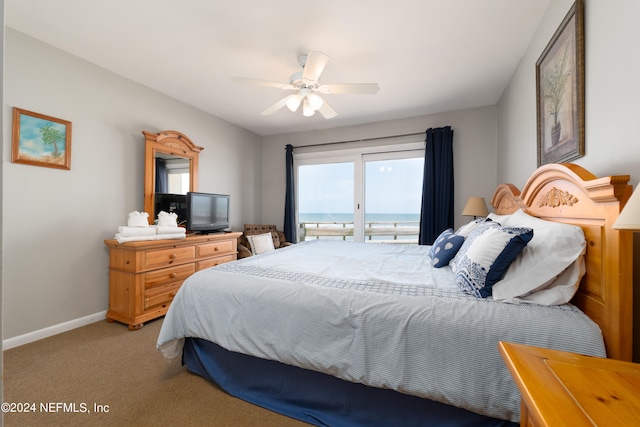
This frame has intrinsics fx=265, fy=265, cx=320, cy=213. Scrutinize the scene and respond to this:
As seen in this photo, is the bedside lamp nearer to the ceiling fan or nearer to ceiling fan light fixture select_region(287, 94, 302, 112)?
the ceiling fan

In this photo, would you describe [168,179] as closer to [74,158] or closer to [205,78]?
[74,158]

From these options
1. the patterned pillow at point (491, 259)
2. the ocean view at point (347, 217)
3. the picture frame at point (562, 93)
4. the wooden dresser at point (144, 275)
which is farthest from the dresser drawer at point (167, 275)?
Answer: the picture frame at point (562, 93)

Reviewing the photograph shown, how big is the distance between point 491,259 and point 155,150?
3460 millimetres

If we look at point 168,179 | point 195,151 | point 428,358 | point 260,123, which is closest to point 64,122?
point 168,179

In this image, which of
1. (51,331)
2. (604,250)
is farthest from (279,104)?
(51,331)

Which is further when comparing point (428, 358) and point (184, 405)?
point (184, 405)

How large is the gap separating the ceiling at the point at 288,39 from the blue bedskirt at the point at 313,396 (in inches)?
93.7

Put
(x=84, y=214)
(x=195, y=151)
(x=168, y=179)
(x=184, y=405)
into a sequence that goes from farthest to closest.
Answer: (x=195, y=151) → (x=168, y=179) → (x=84, y=214) → (x=184, y=405)

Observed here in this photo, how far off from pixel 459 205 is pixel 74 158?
452cm

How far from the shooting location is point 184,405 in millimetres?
1552

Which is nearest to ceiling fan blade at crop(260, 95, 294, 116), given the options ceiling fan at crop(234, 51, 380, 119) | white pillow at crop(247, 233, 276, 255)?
ceiling fan at crop(234, 51, 380, 119)

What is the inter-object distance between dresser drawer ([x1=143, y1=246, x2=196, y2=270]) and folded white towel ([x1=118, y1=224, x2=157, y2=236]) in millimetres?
201

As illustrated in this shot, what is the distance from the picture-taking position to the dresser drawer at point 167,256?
2.59m

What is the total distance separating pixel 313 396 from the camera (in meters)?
1.45
